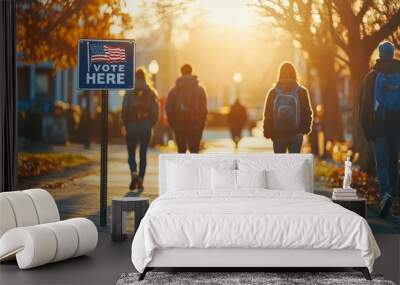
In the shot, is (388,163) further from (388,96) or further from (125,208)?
(125,208)

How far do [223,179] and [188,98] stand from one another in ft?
5.40

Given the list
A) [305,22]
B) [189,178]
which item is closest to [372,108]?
[305,22]

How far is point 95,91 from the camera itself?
9086 millimetres

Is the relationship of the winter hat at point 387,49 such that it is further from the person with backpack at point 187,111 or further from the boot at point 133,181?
the boot at point 133,181

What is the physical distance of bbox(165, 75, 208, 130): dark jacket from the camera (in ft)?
29.5

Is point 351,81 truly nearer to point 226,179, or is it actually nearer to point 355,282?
point 226,179

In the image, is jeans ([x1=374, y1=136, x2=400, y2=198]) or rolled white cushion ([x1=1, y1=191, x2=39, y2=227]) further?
jeans ([x1=374, y1=136, x2=400, y2=198])

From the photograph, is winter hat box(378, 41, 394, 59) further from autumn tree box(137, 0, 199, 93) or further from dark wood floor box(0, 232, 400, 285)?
dark wood floor box(0, 232, 400, 285)

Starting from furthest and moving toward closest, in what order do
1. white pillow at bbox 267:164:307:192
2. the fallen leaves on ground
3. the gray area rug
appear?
the fallen leaves on ground
white pillow at bbox 267:164:307:192
the gray area rug

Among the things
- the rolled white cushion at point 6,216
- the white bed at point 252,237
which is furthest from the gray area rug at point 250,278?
the rolled white cushion at point 6,216

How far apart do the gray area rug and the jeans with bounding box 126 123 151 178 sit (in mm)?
2876

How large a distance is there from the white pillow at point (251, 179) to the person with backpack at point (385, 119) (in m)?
1.82

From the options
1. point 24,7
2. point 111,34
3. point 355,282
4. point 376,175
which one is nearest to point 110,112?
point 111,34

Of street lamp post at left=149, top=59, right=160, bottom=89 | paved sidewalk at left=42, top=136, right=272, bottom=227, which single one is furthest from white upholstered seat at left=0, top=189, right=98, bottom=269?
street lamp post at left=149, top=59, right=160, bottom=89
